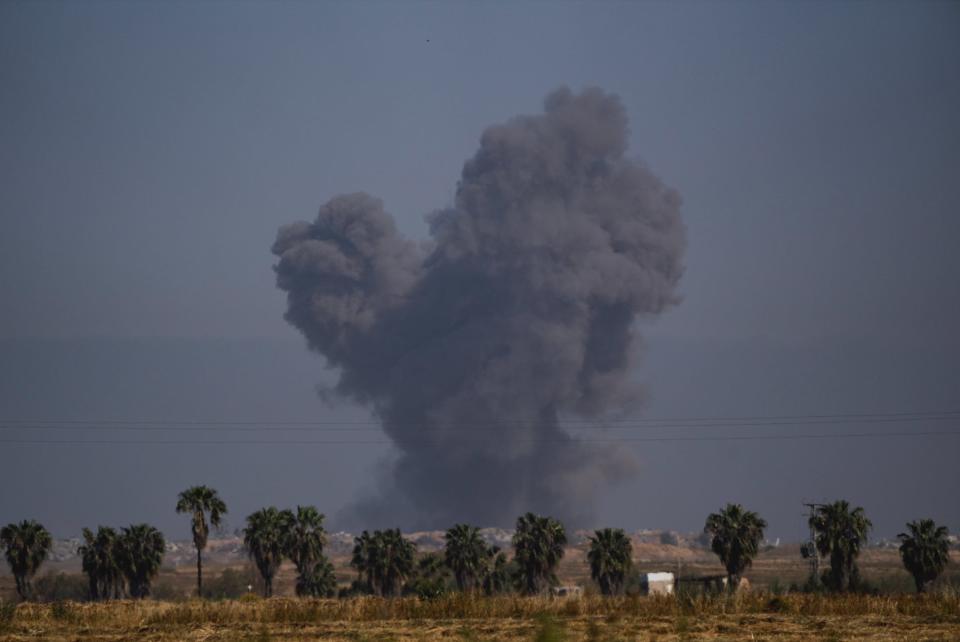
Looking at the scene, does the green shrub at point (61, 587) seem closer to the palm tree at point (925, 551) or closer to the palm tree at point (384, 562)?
the palm tree at point (384, 562)

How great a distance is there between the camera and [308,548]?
108 metres

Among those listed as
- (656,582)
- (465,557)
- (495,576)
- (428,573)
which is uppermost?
(465,557)

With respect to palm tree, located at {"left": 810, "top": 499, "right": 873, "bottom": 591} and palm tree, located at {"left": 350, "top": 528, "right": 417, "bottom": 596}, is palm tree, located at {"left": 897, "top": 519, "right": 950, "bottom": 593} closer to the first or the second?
palm tree, located at {"left": 810, "top": 499, "right": 873, "bottom": 591}

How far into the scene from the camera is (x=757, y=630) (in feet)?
162

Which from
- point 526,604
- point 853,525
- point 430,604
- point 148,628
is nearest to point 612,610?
point 526,604

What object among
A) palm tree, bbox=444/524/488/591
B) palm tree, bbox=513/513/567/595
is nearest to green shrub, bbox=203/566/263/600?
palm tree, bbox=444/524/488/591

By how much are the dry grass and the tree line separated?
3648 centimetres

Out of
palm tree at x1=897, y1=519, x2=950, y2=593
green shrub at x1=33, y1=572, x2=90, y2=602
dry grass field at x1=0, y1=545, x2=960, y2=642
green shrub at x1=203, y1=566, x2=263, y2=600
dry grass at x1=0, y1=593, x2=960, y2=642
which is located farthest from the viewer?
green shrub at x1=203, y1=566, x2=263, y2=600

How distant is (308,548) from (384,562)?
851 cm

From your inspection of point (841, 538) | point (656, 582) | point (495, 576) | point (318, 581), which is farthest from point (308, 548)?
point (841, 538)

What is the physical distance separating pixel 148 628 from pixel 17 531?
5567 cm

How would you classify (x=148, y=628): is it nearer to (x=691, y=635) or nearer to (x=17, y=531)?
(x=691, y=635)

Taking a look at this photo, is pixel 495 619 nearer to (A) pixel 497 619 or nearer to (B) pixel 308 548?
(A) pixel 497 619

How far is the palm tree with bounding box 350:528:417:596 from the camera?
103062mm
